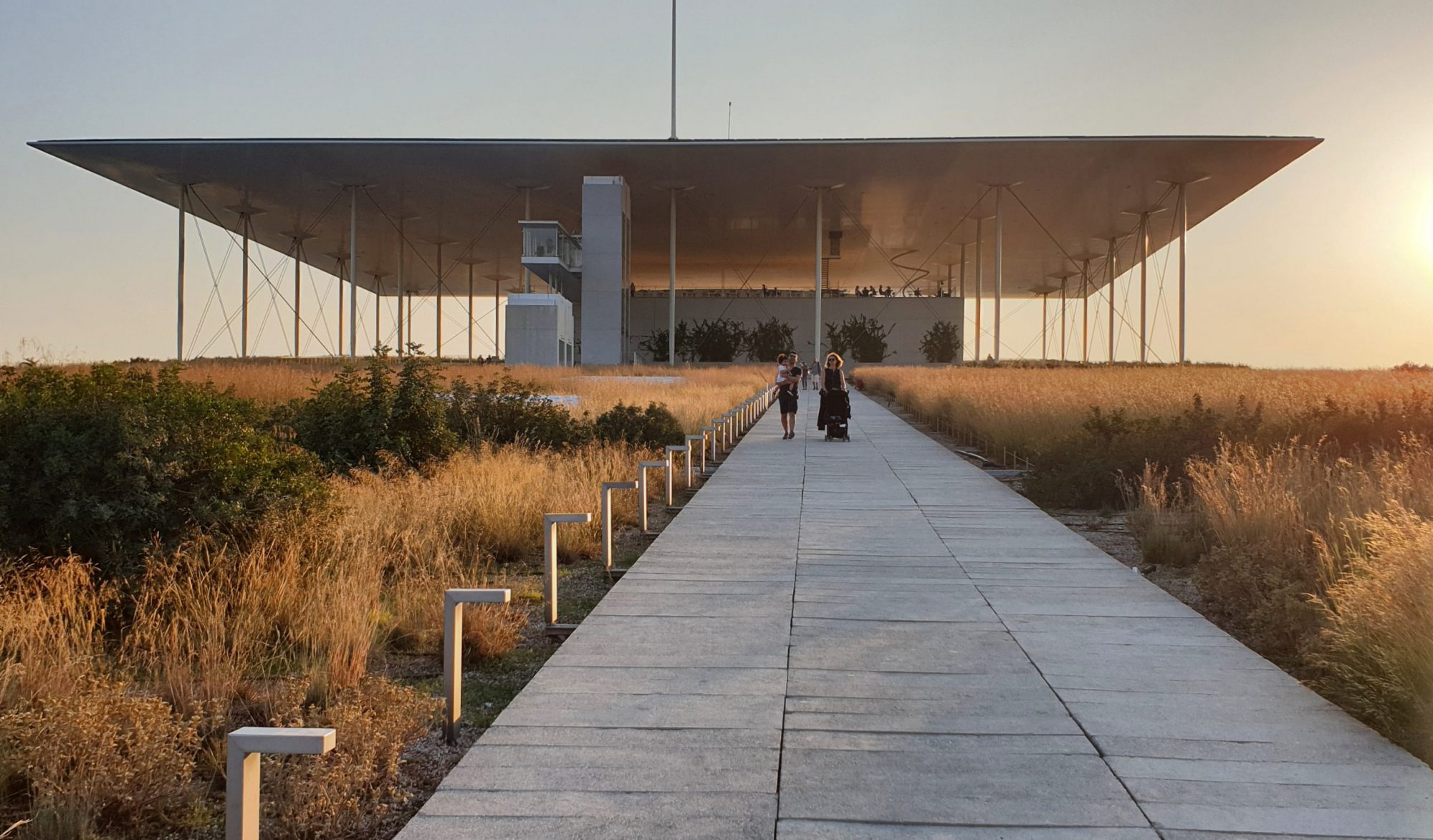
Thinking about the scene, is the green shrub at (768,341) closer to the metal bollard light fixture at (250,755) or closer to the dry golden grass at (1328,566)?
the dry golden grass at (1328,566)

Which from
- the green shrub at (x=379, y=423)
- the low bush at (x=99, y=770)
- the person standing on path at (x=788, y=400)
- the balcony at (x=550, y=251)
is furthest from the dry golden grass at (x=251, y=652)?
the balcony at (x=550, y=251)

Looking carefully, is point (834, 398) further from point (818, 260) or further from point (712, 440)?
point (818, 260)

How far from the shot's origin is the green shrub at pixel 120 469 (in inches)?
259

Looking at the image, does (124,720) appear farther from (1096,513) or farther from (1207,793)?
(1096,513)

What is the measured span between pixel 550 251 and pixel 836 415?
33178mm

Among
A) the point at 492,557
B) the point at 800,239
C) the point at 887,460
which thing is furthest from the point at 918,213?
the point at 492,557

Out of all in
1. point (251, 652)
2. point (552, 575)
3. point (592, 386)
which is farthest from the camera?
point (592, 386)

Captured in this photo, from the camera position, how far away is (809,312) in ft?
258

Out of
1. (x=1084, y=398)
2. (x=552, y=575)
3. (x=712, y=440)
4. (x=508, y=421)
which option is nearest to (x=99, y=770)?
(x=552, y=575)

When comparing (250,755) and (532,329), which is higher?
(532,329)

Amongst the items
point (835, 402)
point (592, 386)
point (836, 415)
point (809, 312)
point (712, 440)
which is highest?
point (809, 312)

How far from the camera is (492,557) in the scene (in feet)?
29.3

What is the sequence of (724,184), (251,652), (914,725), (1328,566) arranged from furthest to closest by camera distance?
(724,184) → (1328,566) → (251,652) → (914,725)

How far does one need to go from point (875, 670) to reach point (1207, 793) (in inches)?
73.2
